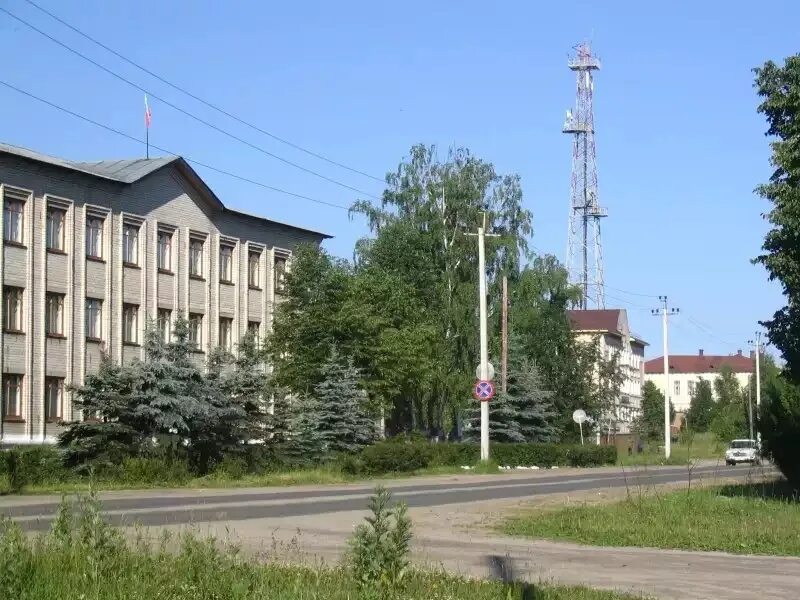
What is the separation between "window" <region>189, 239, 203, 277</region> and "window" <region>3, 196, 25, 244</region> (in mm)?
11099

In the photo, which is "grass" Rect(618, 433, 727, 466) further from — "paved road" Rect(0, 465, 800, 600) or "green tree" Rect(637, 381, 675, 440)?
"paved road" Rect(0, 465, 800, 600)

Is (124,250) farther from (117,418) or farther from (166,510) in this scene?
(166,510)

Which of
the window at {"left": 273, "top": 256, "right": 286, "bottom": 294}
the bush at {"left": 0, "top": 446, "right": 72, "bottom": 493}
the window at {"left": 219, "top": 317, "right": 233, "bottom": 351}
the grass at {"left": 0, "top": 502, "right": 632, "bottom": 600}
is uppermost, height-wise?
the window at {"left": 273, "top": 256, "right": 286, "bottom": 294}

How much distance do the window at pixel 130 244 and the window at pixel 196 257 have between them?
396 cm

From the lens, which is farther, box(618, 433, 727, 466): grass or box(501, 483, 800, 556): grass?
box(618, 433, 727, 466): grass

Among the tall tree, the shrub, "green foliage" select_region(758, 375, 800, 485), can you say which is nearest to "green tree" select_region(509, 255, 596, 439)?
the tall tree

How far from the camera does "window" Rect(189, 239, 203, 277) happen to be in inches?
2200

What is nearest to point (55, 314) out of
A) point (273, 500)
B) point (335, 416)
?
point (335, 416)

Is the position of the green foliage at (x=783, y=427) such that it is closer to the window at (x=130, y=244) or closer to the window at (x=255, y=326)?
the window at (x=130, y=244)

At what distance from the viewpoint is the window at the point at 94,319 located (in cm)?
4922

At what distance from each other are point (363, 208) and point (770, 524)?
55.7 m

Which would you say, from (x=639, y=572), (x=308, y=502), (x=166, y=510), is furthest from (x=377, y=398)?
(x=639, y=572)

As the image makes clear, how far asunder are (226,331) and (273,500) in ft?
97.5

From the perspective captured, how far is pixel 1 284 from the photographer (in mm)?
44219
